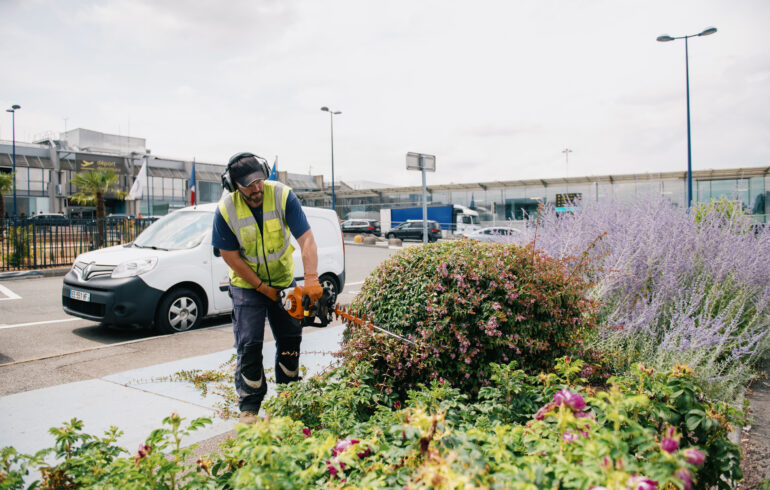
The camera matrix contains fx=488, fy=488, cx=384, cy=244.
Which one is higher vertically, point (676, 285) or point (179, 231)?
point (179, 231)

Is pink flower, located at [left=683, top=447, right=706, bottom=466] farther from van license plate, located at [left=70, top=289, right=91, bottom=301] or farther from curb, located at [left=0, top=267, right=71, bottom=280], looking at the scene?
curb, located at [left=0, top=267, right=71, bottom=280]

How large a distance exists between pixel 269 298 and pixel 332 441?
2073mm

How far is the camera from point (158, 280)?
6406mm

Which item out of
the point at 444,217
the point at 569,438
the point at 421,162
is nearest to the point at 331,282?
the point at 421,162

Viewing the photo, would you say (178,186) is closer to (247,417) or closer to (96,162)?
(96,162)

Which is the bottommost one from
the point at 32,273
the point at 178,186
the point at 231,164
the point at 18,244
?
the point at 32,273

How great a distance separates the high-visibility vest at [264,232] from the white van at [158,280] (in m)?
2.68

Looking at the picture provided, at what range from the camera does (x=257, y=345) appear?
3.37m

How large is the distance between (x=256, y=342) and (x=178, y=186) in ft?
199

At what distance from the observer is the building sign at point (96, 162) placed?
52.5 meters

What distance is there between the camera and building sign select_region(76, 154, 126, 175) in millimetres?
52500

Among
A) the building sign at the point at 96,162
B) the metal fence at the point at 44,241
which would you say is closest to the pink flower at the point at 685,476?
the metal fence at the point at 44,241

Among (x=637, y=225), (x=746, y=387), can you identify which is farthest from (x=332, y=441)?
(x=637, y=225)

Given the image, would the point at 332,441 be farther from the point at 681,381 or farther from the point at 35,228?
the point at 35,228
